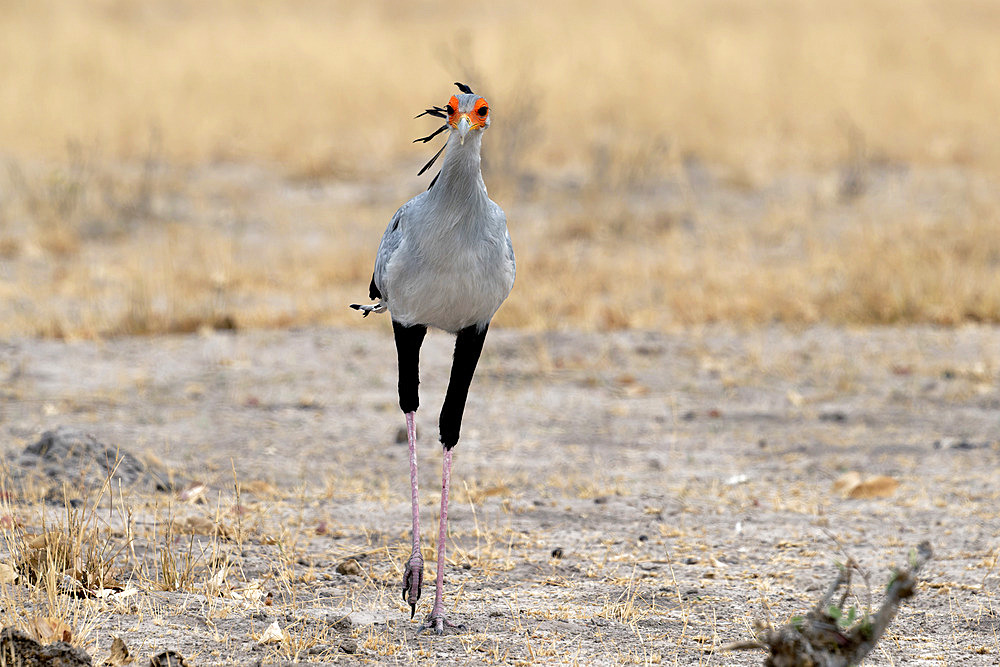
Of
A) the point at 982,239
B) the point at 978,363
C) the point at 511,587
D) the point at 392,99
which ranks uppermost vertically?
the point at 392,99

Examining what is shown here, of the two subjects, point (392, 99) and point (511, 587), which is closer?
point (511, 587)

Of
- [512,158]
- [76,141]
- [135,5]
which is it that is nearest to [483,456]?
[512,158]

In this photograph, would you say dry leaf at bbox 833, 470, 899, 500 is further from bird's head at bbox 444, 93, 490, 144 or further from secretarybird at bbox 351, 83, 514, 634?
bird's head at bbox 444, 93, 490, 144

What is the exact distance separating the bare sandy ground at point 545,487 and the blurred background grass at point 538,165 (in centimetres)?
94

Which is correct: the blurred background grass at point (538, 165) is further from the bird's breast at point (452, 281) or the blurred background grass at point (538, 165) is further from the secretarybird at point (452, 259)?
the bird's breast at point (452, 281)

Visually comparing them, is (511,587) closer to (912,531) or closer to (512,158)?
(912,531)

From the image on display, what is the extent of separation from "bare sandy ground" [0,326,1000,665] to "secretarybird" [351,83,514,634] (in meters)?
0.54

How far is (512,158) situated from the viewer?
13.5m

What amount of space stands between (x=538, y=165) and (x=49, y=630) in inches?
465

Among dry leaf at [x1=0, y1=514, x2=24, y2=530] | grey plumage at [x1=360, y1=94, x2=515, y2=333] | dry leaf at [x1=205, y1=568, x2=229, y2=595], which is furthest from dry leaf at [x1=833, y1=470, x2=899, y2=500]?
dry leaf at [x1=0, y1=514, x2=24, y2=530]

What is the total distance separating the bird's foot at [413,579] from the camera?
3.99 m

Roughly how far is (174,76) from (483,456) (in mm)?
13766

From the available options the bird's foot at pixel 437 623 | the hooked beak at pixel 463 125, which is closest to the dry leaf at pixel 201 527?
the bird's foot at pixel 437 623

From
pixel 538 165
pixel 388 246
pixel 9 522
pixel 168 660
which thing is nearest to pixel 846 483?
pixel 388 246
